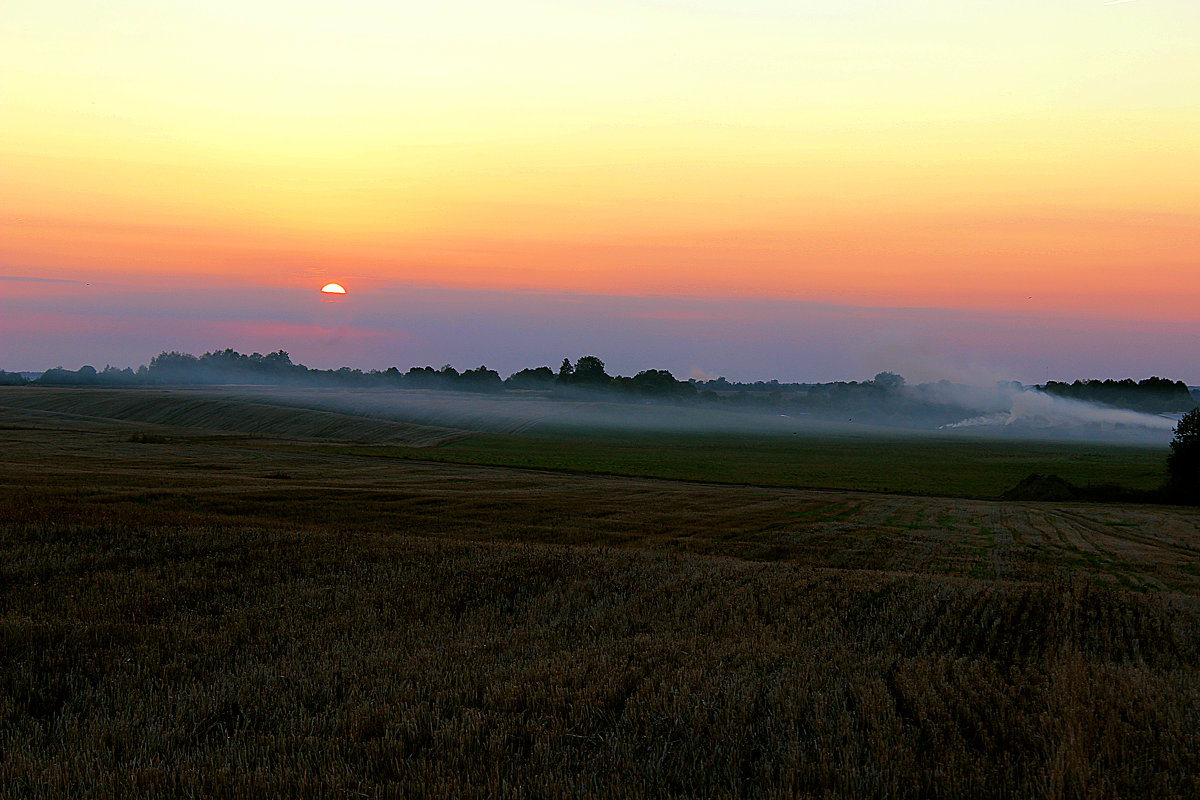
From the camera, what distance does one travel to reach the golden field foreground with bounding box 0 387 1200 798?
6965 millimetres

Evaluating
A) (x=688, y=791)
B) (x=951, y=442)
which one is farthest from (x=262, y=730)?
(x=951, y=442)

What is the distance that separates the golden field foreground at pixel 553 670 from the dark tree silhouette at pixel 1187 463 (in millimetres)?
34538

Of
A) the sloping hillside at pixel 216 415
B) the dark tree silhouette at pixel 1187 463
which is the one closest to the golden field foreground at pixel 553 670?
the dark tree silhouette at pixel 1187 463

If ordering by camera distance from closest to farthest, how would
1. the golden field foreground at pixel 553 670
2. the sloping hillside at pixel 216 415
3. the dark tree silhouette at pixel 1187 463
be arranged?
1. the golden field foreground at pixel 553 670
2. the dark tree silhouette at pixel 1187 463
3. the sloping hillside at pixel 216 415

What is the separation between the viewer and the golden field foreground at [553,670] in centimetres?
696

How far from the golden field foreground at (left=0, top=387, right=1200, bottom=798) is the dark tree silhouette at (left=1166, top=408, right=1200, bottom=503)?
34538 millimetres

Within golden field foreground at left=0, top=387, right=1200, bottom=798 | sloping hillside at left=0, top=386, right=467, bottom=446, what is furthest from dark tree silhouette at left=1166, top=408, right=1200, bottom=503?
sloping hillside at left=0, top=386, right=467, bottom=446

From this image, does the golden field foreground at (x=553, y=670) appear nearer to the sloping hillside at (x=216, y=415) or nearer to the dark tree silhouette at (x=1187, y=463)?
the dark tree silhouette at (x=1187, y=463)

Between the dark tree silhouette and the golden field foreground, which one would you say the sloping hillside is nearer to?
the dark tree silhouette

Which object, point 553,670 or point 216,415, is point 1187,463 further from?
point 216,415

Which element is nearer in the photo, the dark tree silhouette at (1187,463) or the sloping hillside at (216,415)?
the dark tree silhouette at (1187,463)

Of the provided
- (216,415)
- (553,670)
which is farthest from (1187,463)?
(216,415)

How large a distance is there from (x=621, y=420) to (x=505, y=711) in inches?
5296

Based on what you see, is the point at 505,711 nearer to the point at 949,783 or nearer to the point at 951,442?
the point at 949,783
